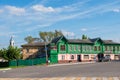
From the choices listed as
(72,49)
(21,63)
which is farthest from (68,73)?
(72,49)

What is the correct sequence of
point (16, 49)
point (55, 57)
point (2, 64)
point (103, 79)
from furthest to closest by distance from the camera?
point (55, 57)
point (16, 49)
point (2, 64)
point (103, 79)

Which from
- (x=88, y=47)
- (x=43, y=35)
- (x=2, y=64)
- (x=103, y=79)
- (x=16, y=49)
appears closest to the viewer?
(x=103, y=79)

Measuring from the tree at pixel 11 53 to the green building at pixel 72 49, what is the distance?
368 inches

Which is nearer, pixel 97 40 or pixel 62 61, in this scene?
pixel 62 61

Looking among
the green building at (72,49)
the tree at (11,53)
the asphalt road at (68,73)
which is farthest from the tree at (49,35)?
the asphalt road at (68,73)

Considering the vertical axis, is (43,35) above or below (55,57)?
above

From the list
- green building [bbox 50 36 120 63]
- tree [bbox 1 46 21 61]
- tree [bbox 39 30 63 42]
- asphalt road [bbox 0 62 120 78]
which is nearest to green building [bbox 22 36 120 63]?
green building [bbox 50 36 120 63]

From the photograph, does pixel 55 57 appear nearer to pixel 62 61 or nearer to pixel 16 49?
pixel 62 61

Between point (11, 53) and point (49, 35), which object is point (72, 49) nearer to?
point (11, 53)

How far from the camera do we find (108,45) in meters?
97.4

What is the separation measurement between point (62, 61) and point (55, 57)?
8.43ft

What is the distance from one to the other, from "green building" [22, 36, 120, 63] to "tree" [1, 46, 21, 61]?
30.7ft

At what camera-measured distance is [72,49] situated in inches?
3538

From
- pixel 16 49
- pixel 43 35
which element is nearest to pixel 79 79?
pixel 16 49
